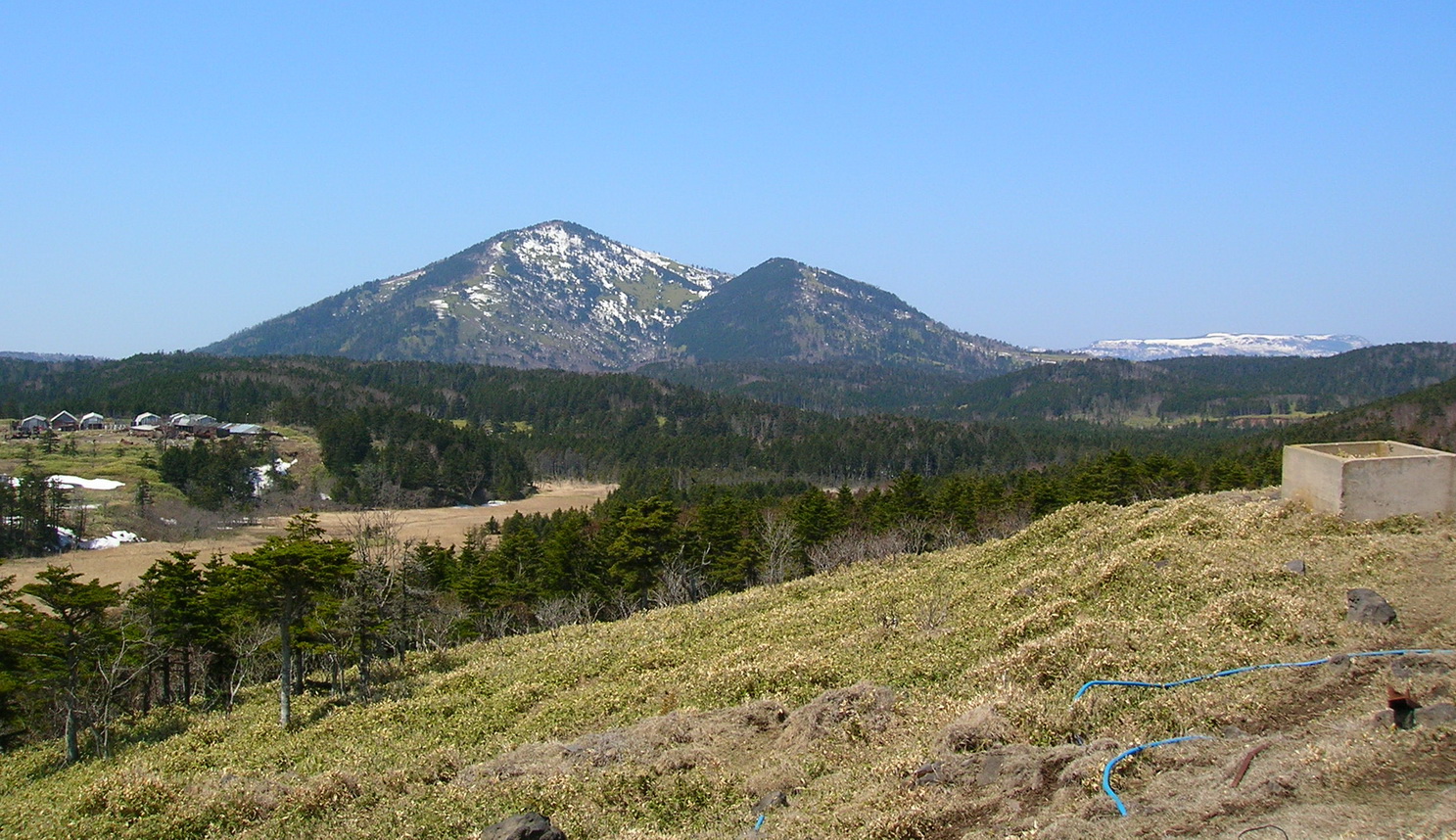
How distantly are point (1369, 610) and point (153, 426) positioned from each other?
182m

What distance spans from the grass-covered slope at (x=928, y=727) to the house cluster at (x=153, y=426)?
456 feet

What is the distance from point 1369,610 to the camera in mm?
17359

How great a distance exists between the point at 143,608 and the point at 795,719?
32207mm

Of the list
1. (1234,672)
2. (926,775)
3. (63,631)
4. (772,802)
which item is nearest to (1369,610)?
(1234,672)

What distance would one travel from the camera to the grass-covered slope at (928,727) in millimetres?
11805

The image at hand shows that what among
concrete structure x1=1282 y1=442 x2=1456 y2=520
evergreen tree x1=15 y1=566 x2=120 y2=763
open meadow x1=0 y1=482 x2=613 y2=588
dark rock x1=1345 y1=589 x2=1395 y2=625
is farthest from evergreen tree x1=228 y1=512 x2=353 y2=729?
concrete structure x1=1282 y1=442 x2=1456 y2=520

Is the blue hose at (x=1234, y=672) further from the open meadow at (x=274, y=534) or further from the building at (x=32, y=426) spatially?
the building at (x=32, y=426)

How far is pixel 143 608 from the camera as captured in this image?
3822cm

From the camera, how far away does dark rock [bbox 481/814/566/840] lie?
13688 mm

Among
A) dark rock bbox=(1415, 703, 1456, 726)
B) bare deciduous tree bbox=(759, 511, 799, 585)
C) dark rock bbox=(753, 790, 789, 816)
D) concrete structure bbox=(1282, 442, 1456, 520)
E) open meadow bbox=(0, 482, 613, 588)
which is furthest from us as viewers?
open meadow bbox=(0, 482, 613, 588)

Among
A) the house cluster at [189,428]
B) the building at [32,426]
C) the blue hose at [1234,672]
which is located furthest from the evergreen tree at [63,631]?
the building at [32,426]

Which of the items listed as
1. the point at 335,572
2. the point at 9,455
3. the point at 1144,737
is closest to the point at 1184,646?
the point at 1144,737

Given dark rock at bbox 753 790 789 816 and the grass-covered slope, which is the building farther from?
dark rock at bbox 753 790 789 816

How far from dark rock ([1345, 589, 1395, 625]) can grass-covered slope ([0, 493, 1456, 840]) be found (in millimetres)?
398
